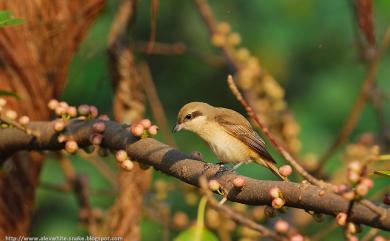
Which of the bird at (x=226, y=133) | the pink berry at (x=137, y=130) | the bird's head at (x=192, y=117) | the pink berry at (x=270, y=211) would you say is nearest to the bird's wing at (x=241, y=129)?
the bird at (x=226, y=133)

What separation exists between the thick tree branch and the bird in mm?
1339

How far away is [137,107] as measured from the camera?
382 centimetres

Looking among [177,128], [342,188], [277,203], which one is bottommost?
[177,128]

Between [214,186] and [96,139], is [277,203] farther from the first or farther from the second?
[96,139]

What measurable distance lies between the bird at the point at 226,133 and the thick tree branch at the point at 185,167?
1339 mm

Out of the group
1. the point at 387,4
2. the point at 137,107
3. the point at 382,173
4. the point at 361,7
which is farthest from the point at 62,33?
the point at 387,4

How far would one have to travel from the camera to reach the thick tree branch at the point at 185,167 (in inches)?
68.7

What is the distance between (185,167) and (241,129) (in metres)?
1.85

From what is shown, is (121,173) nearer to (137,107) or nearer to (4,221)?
(137,107)

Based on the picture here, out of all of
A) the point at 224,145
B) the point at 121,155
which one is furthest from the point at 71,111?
the point at 224,145

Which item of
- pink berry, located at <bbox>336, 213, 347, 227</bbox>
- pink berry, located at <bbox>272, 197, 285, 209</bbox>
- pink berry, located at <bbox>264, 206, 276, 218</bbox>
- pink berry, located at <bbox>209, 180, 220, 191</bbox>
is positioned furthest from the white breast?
pink berry, located at <bbox>336, 213, 347, 227</bbox>

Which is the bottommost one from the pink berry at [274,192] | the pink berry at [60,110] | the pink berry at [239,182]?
the pink berry at [60,110]

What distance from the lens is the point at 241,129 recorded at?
13.4 feet

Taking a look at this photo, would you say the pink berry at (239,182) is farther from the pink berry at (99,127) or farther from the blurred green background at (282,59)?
the blurred green background at (282,59)
